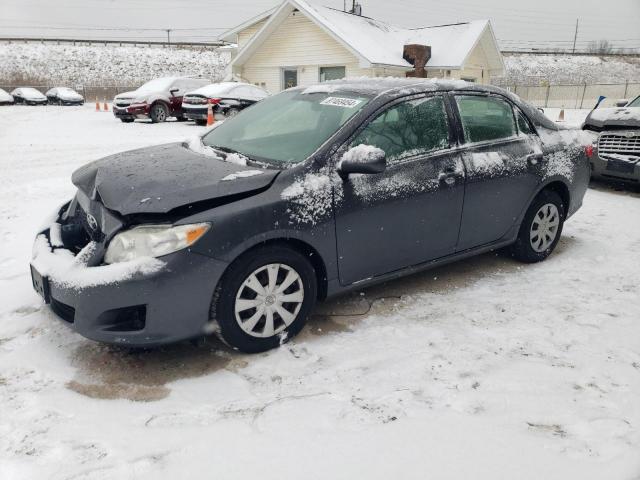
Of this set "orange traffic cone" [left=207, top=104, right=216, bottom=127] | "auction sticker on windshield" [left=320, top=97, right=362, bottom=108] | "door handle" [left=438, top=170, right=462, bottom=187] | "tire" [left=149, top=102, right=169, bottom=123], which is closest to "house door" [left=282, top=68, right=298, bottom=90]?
"tire" [left=149, top=102, right=169, bottom=123]

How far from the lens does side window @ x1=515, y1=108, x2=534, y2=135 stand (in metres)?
4.56

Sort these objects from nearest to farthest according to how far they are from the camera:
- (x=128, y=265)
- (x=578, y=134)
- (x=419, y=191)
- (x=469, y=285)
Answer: (x=128, y=265)
(x=419, y=191)
(x=469, y=285)
(x=578, y=134)

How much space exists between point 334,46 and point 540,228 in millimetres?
18407

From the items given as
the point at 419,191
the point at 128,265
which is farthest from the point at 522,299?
the point at 128,265

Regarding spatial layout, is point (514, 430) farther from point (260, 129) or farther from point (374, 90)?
point (260, 129)

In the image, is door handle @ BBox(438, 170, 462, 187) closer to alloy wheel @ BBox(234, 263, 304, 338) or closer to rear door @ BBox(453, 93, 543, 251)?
rear door @ BBox(453, 93, 543, 251)

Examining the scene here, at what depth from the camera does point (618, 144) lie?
7941 mm

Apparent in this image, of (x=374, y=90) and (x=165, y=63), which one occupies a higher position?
(x=165, y=63)

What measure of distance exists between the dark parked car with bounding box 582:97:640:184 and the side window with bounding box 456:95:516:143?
4318 mm

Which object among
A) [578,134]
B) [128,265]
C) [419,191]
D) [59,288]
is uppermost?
[578,134]

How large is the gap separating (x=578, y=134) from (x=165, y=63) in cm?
5967

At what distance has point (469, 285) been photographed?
4.36m

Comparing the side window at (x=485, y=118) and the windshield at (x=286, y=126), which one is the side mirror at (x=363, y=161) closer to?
the windshield at (x=286, y=126)

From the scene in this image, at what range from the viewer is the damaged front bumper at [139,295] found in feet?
8.99
